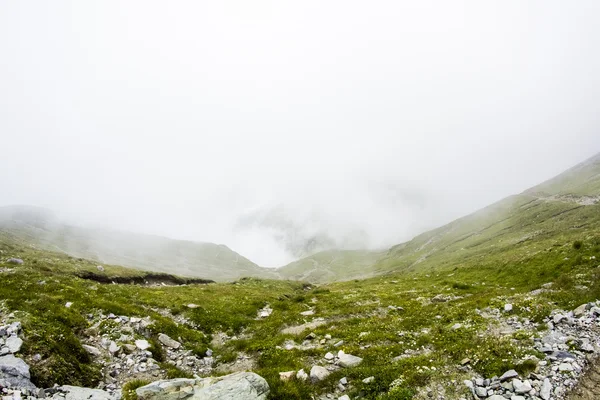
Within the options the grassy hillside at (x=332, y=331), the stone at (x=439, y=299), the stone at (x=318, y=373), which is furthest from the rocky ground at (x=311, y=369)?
the stone at (x=439, y=299)

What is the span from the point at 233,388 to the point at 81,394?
19.9ft

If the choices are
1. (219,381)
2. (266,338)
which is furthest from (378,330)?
(219,381)

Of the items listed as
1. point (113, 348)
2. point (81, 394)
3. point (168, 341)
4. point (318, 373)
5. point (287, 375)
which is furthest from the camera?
point (168, 341)

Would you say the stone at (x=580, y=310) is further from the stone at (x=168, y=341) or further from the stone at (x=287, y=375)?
the stone at (x=168, y=341)

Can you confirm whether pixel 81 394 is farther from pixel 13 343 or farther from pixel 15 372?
pixel 13 343

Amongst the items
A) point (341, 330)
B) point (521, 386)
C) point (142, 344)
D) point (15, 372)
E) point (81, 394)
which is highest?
point (15, 372)

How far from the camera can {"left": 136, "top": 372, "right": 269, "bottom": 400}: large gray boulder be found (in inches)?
450

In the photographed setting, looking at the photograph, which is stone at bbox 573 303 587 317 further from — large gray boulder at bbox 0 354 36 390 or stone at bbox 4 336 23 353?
stone at bbox 4 336 23 353

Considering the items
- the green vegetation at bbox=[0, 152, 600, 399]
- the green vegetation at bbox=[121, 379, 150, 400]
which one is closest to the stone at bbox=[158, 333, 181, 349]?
the green vegetation at bbox=[0, 152, 600, 399]

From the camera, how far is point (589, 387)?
1084 centimetres

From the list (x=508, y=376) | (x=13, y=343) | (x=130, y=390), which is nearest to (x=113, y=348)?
(x=13, y=343)

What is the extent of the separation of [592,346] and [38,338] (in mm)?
25230

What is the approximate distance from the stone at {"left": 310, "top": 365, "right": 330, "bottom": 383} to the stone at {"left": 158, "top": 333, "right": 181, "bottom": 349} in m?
10.9

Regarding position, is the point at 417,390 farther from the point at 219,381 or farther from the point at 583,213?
the point at 583,213
